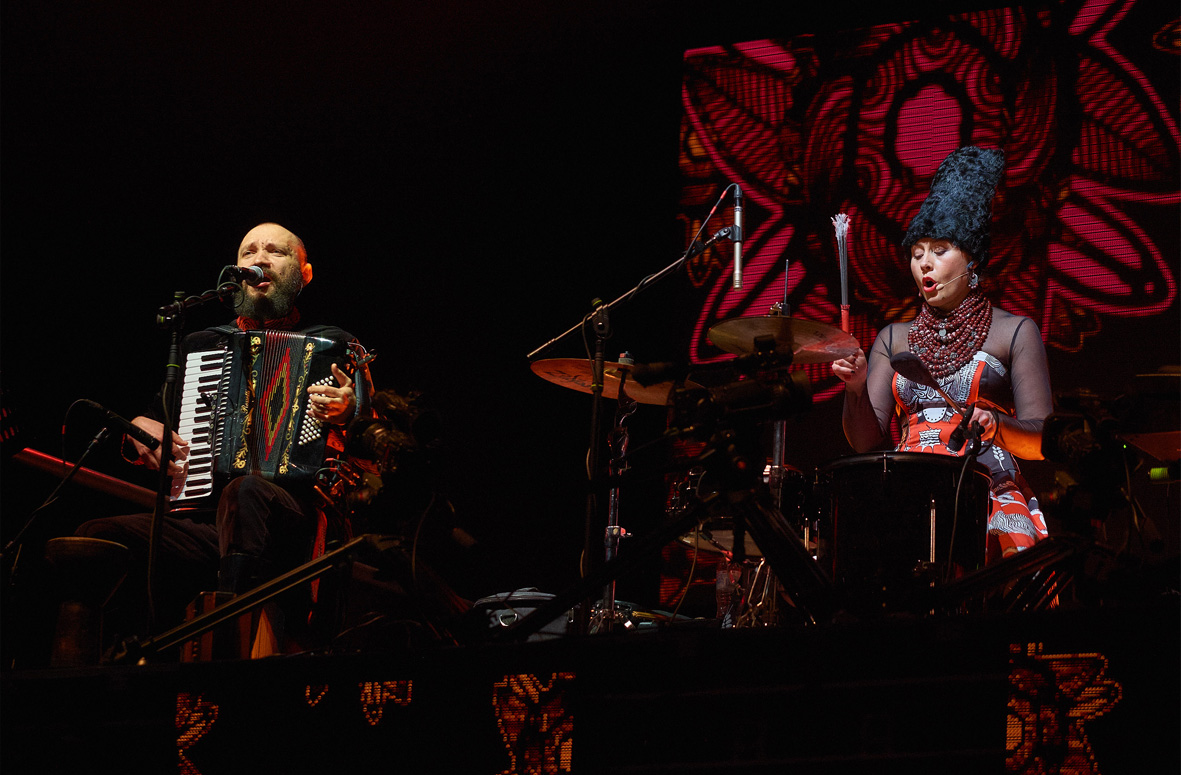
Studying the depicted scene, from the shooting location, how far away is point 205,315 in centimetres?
621

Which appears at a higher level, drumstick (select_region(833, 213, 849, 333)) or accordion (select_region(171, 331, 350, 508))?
drumstick (select_region(833, 213, 849, 333))

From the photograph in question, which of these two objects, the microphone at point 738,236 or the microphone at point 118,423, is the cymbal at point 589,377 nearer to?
the microphone at point 738,236

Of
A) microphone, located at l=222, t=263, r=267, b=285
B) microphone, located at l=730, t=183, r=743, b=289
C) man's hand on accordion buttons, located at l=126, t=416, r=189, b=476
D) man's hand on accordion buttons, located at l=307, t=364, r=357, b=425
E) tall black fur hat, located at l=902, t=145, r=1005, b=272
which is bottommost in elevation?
man's hand on accordion buttons, located at l=126, t=416, r=189, b=476

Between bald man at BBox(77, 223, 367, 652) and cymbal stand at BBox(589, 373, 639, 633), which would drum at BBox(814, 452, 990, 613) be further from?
bald man at BBox(77, 223, 367, 652)

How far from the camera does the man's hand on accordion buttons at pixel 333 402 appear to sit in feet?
13.9

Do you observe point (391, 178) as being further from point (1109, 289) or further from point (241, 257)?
point (1109, 289)

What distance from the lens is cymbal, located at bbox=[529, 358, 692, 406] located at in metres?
4.59

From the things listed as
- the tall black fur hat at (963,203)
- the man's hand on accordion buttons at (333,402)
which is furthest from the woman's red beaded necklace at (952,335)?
the man's hand on accordion buttons at (333,402)

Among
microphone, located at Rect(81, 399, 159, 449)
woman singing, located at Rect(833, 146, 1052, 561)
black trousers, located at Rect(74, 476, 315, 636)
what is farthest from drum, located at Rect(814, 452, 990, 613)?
microphone, located at Rect(81, 399, 159, 449)

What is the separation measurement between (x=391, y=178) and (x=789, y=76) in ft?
7.58

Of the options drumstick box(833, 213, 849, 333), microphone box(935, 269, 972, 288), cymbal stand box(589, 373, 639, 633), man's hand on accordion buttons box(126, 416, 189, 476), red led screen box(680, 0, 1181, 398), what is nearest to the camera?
man's hand on accordion buttons box(126, 416, 189, 476)

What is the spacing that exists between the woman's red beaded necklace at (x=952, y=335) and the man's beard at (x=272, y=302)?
2.78m

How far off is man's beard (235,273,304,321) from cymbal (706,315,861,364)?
1895 mm

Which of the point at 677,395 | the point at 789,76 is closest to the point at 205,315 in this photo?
the point at 789,76
